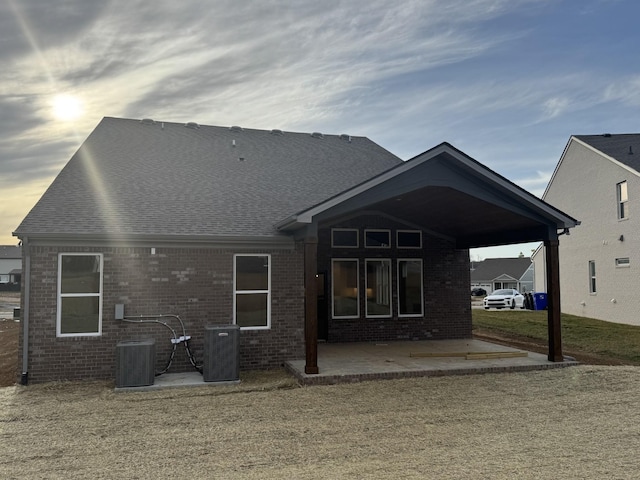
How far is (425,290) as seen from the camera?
47.5ft

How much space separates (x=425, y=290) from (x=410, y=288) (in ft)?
1.50

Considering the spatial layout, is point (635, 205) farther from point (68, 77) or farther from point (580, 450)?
point (68, 77)

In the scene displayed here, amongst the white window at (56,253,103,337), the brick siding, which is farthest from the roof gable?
the white window at (56,253,103,337)

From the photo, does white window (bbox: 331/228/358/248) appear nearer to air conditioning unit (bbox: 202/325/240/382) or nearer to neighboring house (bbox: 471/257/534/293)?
air conditioning unit (bbox: 202/325/240/382)

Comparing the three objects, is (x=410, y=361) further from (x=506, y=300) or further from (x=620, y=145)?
(x=506, y=300)

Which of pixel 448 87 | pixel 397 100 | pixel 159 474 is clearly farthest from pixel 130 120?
pixel 159 474

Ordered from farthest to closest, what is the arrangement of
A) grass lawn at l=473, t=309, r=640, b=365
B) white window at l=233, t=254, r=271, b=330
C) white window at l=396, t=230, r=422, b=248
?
white window at l=396, t=230, r=422, b=248 < grass lawn at l=473, t=309, r=640, b=365 < white window at l=233, t=254, r=271, b=330

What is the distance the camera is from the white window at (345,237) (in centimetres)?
1407

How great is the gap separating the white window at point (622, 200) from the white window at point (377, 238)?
12.6m

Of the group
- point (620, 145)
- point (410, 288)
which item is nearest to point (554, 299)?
point (410, 288)

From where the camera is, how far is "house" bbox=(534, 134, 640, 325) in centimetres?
2044

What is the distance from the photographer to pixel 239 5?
10.4 meters

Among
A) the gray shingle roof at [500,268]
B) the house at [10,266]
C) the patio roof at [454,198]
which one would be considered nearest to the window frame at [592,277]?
the patio roof at [454,198]

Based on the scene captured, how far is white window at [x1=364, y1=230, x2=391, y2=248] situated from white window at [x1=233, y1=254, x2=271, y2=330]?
4.19 meters
